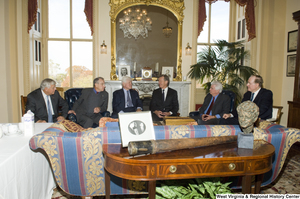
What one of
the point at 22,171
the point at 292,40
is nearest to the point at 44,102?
the point at 22,171

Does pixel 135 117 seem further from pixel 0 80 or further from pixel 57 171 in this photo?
pixel 0 80

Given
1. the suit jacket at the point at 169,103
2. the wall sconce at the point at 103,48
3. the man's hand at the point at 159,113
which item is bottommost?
the man's hand at the point at 159,113

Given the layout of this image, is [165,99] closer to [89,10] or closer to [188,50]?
[188,50]

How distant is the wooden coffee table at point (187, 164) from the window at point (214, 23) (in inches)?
249

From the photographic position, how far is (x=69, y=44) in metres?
7.28

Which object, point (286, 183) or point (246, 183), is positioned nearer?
point (246, 183)

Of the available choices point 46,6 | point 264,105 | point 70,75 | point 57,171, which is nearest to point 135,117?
point 57,171

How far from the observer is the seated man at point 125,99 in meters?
4.74

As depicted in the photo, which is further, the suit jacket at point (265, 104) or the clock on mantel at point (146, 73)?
the clock on mantel at point (146, 73)

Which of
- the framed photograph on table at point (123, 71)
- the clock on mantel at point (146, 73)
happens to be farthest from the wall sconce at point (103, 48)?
the clock on mantel at point (146, 73)

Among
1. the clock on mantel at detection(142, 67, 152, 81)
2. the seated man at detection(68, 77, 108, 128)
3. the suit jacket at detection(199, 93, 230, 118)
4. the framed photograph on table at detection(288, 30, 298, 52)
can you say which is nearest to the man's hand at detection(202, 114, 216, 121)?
the suit jacket at detection(199, 93, 230, 118)

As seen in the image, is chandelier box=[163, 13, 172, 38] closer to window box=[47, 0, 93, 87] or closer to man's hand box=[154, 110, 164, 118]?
window box=[47, 0, 93, 87]

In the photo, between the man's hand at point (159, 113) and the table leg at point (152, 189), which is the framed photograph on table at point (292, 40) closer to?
the man's hand at point (159, 113)

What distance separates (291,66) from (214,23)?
280 centimetres
